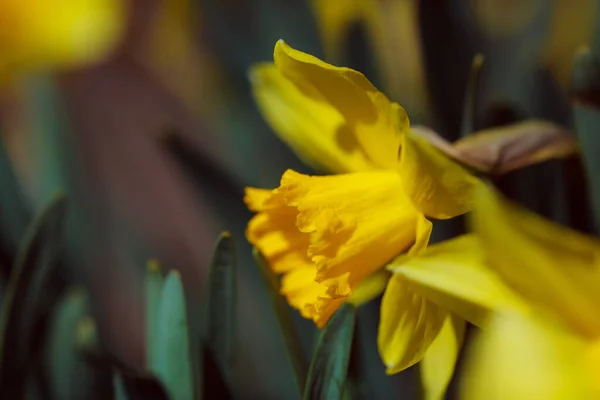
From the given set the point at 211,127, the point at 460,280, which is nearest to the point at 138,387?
the point at 460,280

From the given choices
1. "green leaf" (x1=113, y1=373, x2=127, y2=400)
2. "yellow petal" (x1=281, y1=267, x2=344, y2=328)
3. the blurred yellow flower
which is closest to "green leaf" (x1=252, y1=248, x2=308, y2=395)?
"yellow petal" (x1=281, y1=267, x2=344, y2=328)

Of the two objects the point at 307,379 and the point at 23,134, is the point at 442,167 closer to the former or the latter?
the point at 307,379

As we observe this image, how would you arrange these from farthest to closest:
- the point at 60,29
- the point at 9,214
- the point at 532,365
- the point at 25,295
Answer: the point at 60,29 < the point at 9,214 < the point at 25,295 < the point at 532,365

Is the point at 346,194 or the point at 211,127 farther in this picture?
the point at 211,127

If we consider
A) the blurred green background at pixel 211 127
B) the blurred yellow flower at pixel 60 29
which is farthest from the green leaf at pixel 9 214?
the blurred yellow flower at pixel 60 29

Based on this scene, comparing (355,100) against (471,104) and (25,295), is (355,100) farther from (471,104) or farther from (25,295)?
(25,295)

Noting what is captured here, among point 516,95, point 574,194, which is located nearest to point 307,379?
point 574,194

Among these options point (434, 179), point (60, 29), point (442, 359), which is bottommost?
point (442, 359)

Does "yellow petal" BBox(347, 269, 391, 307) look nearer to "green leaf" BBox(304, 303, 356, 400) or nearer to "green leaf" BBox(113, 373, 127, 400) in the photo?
"green leaf" BBox(304, 303, 356, 400)
